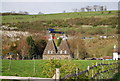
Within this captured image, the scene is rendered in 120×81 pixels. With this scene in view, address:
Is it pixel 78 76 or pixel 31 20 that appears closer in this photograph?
pixel 78 76

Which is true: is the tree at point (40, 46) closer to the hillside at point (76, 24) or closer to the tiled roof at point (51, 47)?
the tiled roof at point (51, 47)

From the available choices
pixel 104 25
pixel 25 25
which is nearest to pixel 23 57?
pixel 25 25

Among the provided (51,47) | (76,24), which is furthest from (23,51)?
(76,24)

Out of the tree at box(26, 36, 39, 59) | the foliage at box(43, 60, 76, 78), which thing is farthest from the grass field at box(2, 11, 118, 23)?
the foliage at box(43, 60, 76, 78)

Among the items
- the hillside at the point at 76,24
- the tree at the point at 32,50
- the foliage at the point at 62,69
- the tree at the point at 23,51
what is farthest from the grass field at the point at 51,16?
the foliage at the point at 62,69

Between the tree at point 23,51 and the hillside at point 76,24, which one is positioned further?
the hillside at point 76,24

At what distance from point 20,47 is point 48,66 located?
1009 cm

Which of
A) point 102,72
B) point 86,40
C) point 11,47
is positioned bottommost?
point 86,40

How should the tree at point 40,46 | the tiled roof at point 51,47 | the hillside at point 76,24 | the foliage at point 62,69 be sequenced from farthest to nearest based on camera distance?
1. the hillside at point 76,24
2. the tiled roof at point 51,47
3. the tree at point 40,46
4. the foliage at point 62,69

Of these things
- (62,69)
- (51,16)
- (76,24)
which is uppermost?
(62,69)

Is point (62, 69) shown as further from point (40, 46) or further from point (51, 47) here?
point (40, 46)

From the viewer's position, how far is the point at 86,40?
25.7 meters

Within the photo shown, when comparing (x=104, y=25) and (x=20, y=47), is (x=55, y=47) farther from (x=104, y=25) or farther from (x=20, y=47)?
(x=104, y=25)

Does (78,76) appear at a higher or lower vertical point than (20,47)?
higher
